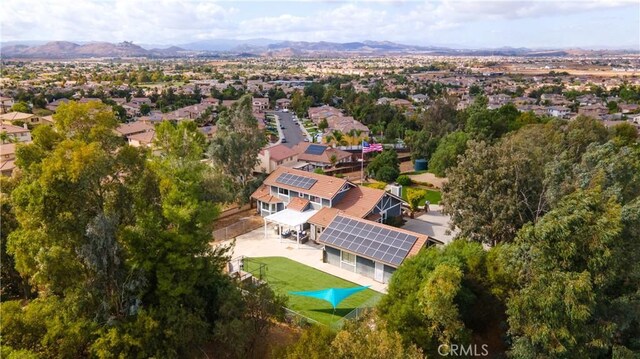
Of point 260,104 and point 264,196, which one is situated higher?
point 260,104

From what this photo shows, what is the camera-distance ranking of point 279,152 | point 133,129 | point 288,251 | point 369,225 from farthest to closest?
1. point 133,129
2. point 279,152
3. point 288,251
4. point 369,225

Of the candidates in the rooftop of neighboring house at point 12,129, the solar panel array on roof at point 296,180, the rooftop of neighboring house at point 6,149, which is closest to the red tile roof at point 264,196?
the solar panel array on roof at point 296,180

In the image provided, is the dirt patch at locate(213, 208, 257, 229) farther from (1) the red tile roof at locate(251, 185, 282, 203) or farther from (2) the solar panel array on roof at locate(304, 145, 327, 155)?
(2) the solar panel array on roof at locate(304, 145, 327, 155)

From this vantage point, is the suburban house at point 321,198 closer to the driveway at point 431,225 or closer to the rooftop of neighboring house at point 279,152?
the driveway at point 431,225

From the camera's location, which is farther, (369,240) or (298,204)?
(298,204)

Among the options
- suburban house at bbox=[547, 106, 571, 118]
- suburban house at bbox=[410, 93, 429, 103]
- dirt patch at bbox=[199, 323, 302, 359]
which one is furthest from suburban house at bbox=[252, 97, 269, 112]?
dirt patch at bbox=[199, 323, 302, 359]

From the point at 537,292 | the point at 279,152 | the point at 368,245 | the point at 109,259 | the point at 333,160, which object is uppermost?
the point at 109,259

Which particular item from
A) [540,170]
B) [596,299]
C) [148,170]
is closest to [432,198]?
[540,170]

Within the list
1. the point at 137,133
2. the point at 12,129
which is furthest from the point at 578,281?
the point at 12,129

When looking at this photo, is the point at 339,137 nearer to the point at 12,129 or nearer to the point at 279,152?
the point at 279,152
